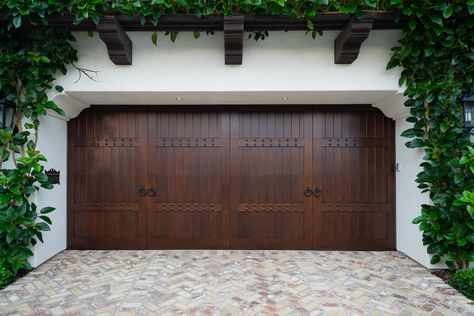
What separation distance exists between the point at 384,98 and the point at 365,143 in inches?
24.4

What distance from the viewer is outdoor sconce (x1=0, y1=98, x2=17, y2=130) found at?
8.18 feet

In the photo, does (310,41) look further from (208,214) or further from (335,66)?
(208,214)

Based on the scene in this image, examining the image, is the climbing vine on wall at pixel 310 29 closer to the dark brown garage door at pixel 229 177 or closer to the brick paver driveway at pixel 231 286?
the brick paver driveway at pixel 231 286

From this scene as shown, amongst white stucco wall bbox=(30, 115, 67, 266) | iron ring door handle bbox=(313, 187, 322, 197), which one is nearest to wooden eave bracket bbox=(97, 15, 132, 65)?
white stucco wall bbox=(30, 115, 67, 266)

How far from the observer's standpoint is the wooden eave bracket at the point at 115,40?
2352 mm

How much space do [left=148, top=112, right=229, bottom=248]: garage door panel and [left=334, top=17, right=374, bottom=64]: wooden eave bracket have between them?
1527 millimetres

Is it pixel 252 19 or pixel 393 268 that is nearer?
pixel 252 19

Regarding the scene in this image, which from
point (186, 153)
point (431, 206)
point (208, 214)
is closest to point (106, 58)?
point (186, 153)

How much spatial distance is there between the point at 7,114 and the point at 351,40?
3.54 m

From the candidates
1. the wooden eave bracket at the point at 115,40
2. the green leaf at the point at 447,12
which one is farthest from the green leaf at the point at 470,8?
the wooden eave bracket at the point at 115,40

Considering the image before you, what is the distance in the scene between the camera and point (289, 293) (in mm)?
2270

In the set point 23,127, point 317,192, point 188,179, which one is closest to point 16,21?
point 23,127

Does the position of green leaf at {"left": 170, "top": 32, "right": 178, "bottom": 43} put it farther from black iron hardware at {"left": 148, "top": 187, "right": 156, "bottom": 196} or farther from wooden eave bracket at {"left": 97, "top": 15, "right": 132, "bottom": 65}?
black iron hardware at {"left": 148, "top": 187, "right": 156, "bottom": 196}

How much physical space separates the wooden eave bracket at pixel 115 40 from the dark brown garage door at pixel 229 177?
82 centimetres
